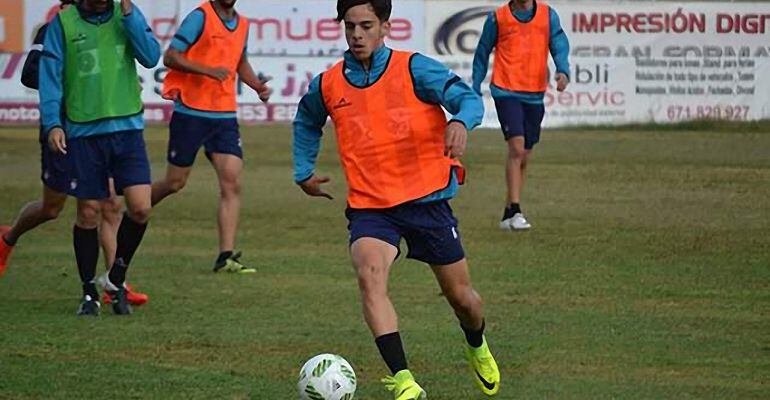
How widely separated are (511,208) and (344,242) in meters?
1.63

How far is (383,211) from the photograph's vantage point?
8.22 m

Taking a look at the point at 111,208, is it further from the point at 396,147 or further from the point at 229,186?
the point at 396,147

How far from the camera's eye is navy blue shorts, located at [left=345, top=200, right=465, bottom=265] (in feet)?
26.9

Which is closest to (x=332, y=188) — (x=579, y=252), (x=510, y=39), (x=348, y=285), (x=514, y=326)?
(x=510, y=39)

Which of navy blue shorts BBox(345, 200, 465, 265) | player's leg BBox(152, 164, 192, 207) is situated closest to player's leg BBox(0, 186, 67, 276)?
player's leg BBox(152, 164, 192, 207)

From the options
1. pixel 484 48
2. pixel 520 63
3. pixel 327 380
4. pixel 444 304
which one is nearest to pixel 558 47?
pixel 520 63

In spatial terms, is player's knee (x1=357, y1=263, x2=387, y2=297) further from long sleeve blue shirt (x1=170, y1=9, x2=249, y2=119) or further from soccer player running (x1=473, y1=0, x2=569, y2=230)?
soccer player running (x1=473, y1=0, x2=569, y2=230)

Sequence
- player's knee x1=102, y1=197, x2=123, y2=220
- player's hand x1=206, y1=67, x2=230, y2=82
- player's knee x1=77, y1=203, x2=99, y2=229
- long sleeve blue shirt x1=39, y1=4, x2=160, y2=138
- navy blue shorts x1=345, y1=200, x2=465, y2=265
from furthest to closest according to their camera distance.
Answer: player's hand x1=206, y1=67, x2=230, y2=82
player's knee x1=102, y1=197, x2=123, y2=220
player's knee x1=77, y1=203, x2=99, y2=229
long sleeve blue shirt x1=39, y1=4, x2=160, y2=138
navy blue shorts x1=345, y1=200, x2=465, y2=265

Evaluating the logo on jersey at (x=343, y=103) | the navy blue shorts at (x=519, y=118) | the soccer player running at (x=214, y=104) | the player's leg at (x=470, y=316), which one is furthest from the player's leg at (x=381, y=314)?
the navy blue shorts at (x=519, y=118)

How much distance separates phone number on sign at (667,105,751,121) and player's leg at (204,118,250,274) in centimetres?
1708

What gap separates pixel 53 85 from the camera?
411 inches

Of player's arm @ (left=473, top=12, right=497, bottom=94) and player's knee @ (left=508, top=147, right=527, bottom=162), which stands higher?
player's arm @ (left=473, top=12, right=497, bottom=94)

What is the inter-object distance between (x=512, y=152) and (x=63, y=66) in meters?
6.26

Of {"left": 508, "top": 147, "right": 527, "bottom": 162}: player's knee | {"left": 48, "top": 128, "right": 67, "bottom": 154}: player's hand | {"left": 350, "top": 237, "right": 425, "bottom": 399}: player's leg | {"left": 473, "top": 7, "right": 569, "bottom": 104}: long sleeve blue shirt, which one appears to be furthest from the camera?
{"left": 473, "top": 7, "right": 569, "bottom": 104}: long sleeve blue shirt
